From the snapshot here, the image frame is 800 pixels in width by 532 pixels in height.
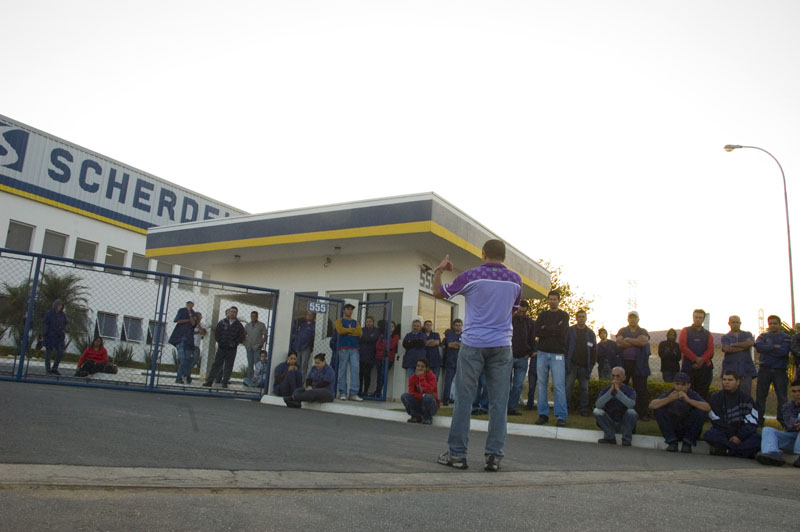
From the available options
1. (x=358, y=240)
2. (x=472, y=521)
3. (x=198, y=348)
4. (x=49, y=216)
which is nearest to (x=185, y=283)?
(x=198, y=348)

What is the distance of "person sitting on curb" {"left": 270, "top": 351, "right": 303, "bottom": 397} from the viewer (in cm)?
1198

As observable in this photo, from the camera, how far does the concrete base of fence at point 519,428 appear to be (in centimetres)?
912

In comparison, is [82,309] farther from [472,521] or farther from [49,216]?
[49,216]

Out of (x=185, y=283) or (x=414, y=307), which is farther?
(x=414, y=307)

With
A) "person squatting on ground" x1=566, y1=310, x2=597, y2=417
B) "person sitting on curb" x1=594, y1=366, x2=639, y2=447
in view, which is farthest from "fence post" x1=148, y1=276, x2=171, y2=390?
"person sitting on curb" x1=594, y1=366, x2=639, y2=447

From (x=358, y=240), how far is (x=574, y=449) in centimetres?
725

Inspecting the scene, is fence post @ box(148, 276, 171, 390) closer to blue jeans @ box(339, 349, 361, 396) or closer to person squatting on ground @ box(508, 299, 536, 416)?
blue jeans @ box(339, 349, 361, 396)

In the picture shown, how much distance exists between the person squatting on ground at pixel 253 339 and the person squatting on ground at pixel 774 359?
947cm

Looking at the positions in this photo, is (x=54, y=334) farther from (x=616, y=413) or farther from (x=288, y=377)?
(x=616, y=413)

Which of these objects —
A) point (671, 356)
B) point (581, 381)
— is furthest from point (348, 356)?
point (671, 356)

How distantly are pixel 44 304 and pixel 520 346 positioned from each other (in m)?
8.61

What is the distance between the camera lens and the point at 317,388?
38.4 feet

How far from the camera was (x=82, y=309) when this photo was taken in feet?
39.6

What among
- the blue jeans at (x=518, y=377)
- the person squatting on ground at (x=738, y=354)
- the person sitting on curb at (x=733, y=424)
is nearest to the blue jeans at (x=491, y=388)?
the person sitting on curb at (x=733, y=424)
